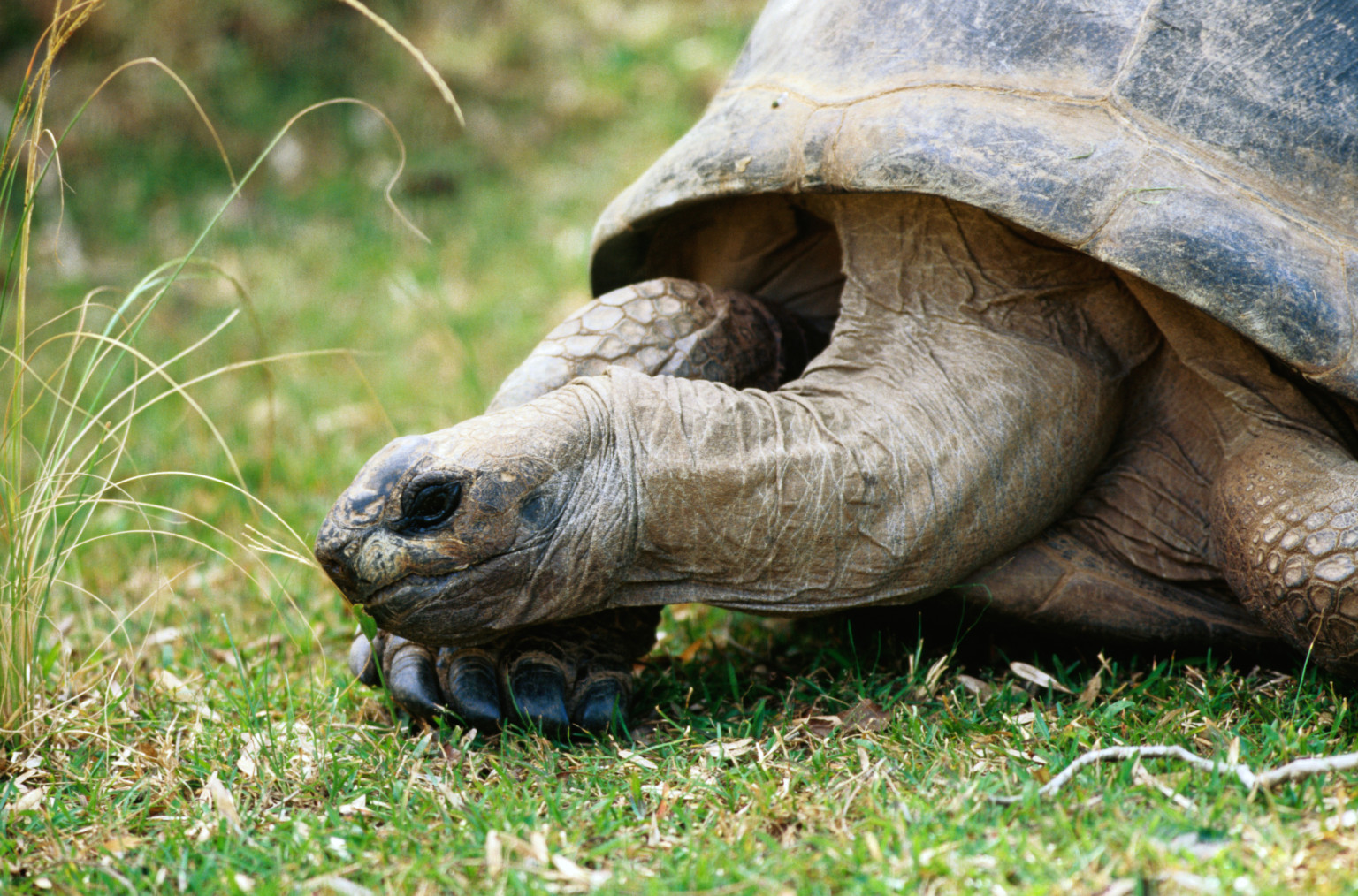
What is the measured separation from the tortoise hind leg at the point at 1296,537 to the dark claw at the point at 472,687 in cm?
148

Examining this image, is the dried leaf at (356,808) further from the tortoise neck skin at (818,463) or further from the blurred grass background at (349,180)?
the blurred grass background at (349,180)

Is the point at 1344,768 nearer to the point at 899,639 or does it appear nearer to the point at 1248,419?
the point at 1248,419

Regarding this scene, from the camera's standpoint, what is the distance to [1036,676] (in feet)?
7.92

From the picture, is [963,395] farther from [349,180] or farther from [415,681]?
[349,180]

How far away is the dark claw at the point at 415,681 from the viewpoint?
7.48 ft

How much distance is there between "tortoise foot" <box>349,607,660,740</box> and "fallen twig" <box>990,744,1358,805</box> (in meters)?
0.84

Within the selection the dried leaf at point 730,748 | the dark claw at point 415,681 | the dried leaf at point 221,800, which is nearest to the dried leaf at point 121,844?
the dried leaf at point 221,800

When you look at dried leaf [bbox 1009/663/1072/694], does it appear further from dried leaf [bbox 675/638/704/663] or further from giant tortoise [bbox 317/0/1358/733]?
dried leaf [bbox 675/638/704/663]

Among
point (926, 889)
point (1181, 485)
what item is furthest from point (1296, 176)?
point (926, 889)

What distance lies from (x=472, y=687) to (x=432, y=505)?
47 centimetres

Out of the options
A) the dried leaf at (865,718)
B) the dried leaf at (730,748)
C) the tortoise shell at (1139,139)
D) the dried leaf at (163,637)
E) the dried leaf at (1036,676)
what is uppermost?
the tortoise shell at (1139,139)

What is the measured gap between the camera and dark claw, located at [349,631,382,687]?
7.95 feet

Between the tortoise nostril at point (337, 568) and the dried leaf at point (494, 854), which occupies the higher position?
the tortoise nostril at point (337, 568)

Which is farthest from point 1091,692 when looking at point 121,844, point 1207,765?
point 121,844
